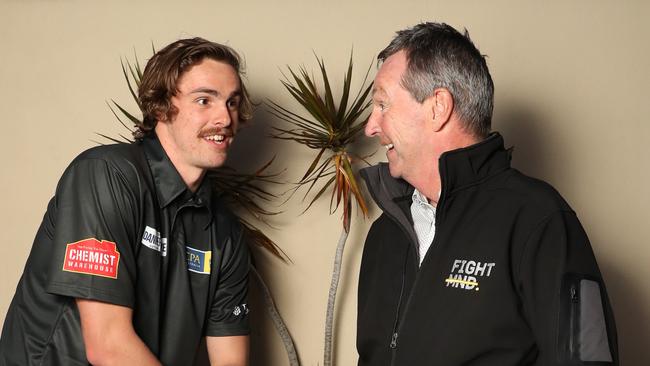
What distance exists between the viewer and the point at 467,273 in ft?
6.50

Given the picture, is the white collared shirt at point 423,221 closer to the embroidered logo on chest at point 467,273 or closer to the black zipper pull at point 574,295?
the embroidered logo on chest at point 467,273

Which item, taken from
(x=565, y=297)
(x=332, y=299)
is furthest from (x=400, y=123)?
(x=332, y=299)

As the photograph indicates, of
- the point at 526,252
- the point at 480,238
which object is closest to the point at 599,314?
the point at 526,252

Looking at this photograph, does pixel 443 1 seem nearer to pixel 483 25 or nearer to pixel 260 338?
pixel 483 25

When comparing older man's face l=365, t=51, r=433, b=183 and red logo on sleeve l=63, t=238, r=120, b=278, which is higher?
older man's face l=365, t=51, r=433, b=183

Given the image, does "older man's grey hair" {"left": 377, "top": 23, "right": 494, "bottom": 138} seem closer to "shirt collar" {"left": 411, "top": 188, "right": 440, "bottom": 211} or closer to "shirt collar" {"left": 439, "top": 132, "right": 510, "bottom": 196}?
"shirt collar" {"left": 439, "top": 132, "right": 510, "bottom": 196}

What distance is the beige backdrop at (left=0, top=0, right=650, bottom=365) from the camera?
11.6ft

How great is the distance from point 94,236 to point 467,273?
3.70 feet

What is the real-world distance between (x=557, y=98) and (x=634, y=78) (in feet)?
1.20

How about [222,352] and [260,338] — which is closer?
[222,352]

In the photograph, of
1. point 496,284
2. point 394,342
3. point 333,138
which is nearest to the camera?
point 496,284

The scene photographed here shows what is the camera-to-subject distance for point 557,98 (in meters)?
3.56

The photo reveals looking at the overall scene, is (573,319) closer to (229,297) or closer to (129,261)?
(129,261)

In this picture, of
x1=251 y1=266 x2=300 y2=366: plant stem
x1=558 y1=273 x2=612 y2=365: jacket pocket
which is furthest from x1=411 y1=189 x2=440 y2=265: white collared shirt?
x1=251 y1=266 x2=300 y2=366: plant stem
